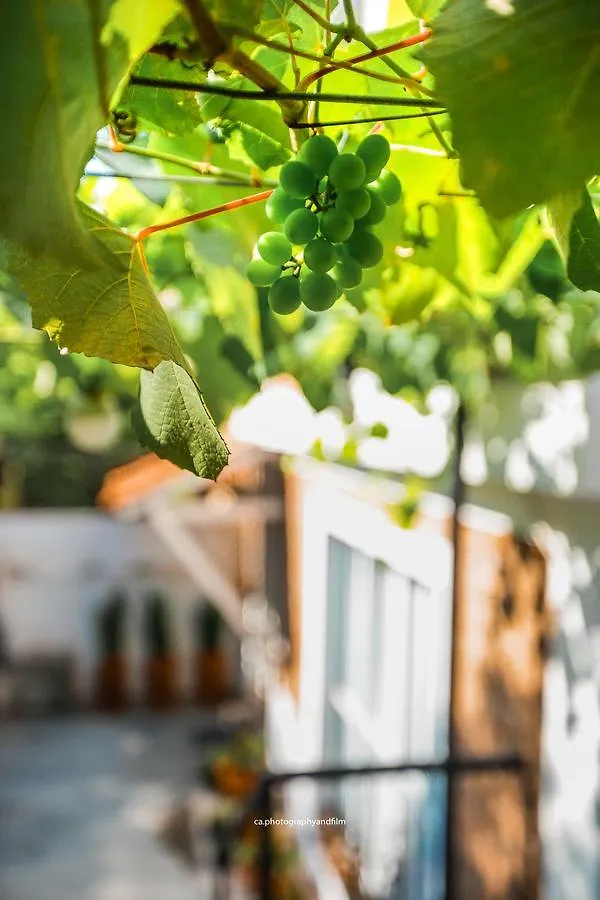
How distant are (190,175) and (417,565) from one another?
2316 mm

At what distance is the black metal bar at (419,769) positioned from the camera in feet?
6.11

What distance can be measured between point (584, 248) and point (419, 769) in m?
1.68

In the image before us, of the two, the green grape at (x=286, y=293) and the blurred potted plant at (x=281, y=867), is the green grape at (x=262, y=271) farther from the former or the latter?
the blurred potted plant at (x=281, y=867)

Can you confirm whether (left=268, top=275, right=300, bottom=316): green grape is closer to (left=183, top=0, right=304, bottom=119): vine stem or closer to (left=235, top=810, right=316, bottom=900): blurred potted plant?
(left=183, top=0, right=304, bottom=119): vine stem

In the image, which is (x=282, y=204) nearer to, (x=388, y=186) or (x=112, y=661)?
(x=388, y=186)

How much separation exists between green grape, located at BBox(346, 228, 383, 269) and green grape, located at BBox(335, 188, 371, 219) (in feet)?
0.07

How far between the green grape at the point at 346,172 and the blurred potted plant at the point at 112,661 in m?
8.22

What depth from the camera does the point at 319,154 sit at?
1.43 ft

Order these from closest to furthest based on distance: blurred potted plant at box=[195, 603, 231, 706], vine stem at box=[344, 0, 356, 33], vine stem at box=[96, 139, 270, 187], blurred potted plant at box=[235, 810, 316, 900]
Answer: vine stem at box=[344, 0, 356, 33] → vine stem at box=[96, 139, 270, 187] → blurred potted plant at box=[235, 810, 316, 900] → blurred potted plant at box=[195, 603, 231, 706]

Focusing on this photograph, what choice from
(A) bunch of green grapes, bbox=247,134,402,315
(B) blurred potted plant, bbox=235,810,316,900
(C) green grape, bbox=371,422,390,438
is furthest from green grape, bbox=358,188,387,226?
(B) blurred potted plant, bbox=235,810,316,900

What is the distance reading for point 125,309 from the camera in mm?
425

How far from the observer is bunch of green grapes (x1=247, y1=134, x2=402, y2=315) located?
1.43ft

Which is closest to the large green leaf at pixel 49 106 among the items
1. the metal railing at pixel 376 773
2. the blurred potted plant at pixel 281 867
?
the metal railing at pixel 376 773

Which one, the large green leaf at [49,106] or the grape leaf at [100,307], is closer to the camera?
the large green leaf at [49,106]
